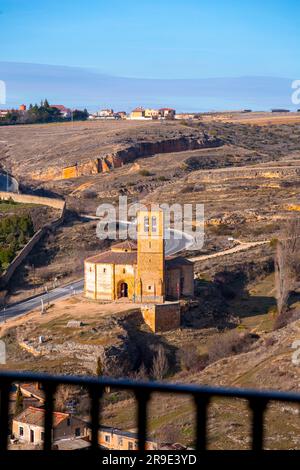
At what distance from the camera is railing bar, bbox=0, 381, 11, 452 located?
4777mm

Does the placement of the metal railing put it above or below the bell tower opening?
above

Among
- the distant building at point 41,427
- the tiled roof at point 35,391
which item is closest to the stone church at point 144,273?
the tiled roof at point 35,391

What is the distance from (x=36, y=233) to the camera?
40.6 metres

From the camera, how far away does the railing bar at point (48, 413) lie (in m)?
4.69

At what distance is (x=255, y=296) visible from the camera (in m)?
31.8

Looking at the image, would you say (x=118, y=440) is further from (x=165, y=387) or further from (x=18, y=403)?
(x=165, y=387)

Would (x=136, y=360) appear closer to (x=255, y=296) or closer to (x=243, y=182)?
(x=255, y=296)

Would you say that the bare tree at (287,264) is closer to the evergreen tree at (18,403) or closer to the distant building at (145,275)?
the distant building at (145,275)

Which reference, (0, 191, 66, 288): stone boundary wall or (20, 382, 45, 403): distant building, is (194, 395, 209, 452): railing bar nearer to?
(20, 382, 45, 403): distant building

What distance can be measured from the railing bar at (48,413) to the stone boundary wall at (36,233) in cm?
2907

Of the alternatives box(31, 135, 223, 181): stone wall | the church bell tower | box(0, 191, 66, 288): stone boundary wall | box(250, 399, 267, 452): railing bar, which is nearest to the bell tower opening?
the church bell tower

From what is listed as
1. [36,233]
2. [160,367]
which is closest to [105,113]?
[36,233]

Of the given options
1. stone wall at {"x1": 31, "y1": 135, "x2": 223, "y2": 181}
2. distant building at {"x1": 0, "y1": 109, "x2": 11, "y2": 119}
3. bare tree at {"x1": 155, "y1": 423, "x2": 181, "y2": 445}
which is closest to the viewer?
bare tree at {"x1": 155, "y1": 423, "x2": 181, "y2": 445}

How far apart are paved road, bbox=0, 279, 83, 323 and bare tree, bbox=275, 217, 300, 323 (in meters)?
6.00
